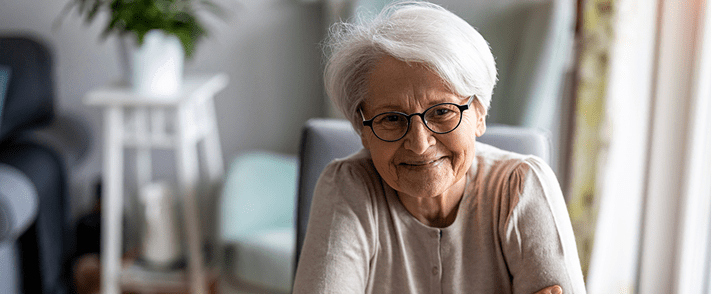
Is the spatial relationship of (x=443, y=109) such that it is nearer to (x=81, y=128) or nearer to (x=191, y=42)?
(x=191, y=42)

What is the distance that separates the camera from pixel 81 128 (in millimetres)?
2451

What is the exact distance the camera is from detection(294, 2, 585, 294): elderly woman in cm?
73

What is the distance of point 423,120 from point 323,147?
1.14 feet

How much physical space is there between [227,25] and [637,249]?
1.74 meters

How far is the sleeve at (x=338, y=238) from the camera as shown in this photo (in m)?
0.80

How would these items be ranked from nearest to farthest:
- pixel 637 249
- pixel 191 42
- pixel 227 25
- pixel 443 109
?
pixel 443 109 < pixel 637 249 < pixel 191 42 < pixel 227 25

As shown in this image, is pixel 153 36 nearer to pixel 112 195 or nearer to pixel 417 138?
pixel 112 195

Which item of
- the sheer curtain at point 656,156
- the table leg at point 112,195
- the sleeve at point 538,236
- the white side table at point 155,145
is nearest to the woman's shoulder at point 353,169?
the sleeve at point 538,236

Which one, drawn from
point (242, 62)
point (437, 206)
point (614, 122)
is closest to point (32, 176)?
point (242, 62)

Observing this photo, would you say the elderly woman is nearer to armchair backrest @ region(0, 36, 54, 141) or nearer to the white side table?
the white side table

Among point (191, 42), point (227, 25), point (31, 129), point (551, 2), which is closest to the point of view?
point (551, 2)

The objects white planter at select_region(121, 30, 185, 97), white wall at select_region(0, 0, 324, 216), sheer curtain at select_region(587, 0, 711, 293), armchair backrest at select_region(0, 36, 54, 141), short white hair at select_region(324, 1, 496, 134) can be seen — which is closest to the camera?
short white hair at select_region(324, 1, 496, 134)

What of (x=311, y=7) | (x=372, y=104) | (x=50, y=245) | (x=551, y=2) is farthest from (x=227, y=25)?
(x=372, y=104)

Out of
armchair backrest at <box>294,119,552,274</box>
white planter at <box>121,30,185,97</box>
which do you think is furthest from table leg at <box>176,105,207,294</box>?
armchair backrest at <box>294,119,552,274</box>
